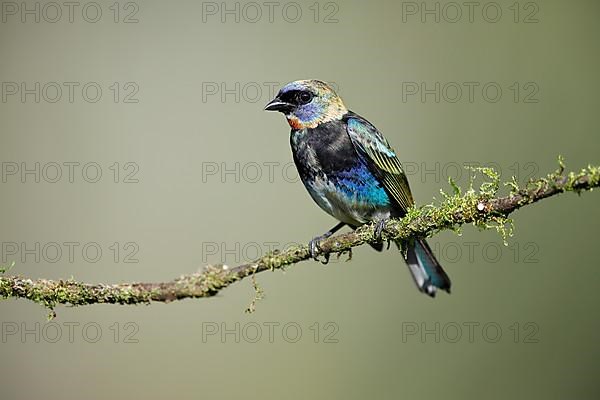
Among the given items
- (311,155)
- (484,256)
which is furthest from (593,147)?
(311,155)

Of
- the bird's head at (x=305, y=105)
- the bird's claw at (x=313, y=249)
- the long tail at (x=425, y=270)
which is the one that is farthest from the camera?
the long tail at (x=425, y=270)

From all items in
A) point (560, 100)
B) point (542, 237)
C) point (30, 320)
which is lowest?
point (30, 320)

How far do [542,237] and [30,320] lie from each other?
220 inches

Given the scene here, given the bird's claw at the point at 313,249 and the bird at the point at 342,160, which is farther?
the bird at the point at 342,160

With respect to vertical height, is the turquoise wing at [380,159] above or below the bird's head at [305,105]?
below

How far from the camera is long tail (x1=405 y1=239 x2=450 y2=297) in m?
4.45

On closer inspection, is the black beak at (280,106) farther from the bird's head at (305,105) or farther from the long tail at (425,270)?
the long tail at (425,270)

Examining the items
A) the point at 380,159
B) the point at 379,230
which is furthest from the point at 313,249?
the point at 380,159

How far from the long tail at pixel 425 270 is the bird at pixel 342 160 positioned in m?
0.15

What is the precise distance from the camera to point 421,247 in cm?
438

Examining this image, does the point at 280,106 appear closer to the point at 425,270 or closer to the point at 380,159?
the point at 380,159

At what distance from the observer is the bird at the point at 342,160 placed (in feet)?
13.2

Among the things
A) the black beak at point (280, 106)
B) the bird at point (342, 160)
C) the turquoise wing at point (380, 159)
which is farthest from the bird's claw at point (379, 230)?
the black beak at point (280, 106)

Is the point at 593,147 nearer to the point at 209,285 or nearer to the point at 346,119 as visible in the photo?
the point at 346,119
